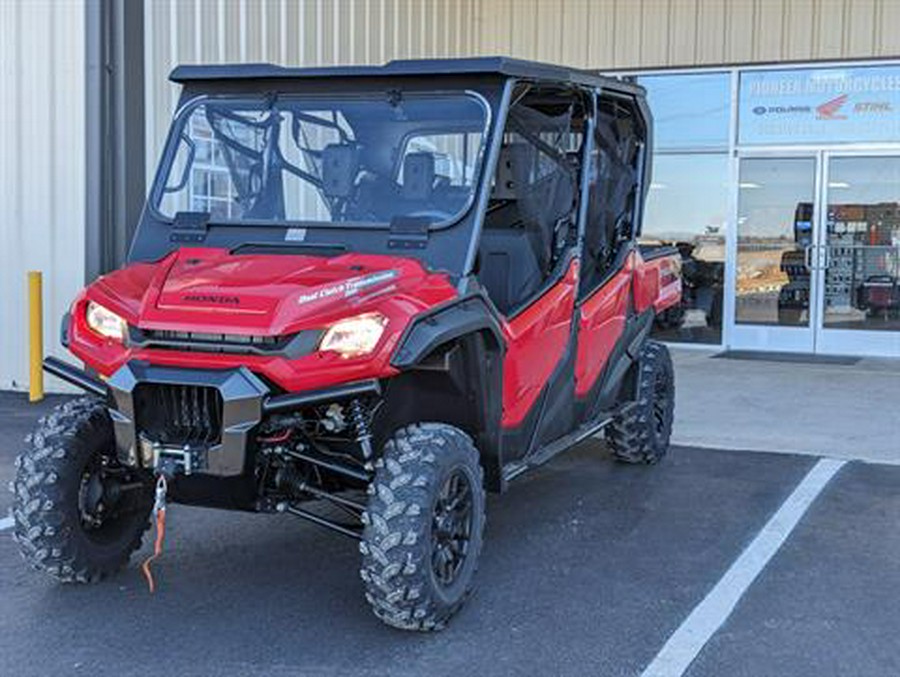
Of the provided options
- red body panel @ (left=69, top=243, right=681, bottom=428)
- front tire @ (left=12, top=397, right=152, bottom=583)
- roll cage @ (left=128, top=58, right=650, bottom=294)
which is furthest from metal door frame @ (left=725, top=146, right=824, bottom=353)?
front tire @ (left=12, top=397, right=152, bottom=583)

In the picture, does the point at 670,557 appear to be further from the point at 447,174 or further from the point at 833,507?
the point at 447,174

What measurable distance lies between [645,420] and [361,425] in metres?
3.04

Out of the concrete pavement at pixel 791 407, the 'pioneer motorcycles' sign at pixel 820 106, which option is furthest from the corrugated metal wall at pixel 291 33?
the concrete pavement at pixel 791 407

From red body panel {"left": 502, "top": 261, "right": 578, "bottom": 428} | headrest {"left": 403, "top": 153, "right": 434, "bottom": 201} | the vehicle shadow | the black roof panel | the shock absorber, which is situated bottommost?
the vehicle shadow

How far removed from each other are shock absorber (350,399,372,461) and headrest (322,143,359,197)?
1.10 metres

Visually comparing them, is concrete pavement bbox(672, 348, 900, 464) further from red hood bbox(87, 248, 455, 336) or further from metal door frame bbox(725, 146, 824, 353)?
red hood bbox(87, 248, 455, 336)

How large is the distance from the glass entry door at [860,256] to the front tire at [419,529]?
9.30 meters

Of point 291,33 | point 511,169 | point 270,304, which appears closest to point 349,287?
point 270,304

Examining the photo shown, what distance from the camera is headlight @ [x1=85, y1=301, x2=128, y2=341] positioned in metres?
3.88

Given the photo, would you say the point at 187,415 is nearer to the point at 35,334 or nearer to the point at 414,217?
the point at 414,217

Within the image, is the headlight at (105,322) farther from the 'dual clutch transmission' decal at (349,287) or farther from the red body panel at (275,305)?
the 'dual clutch transmission' decal at (349,287)

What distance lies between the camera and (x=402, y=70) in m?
4.49

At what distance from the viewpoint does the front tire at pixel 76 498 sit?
407 cm

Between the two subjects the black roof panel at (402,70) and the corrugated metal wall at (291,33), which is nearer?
the black roof panel at (402,70)
